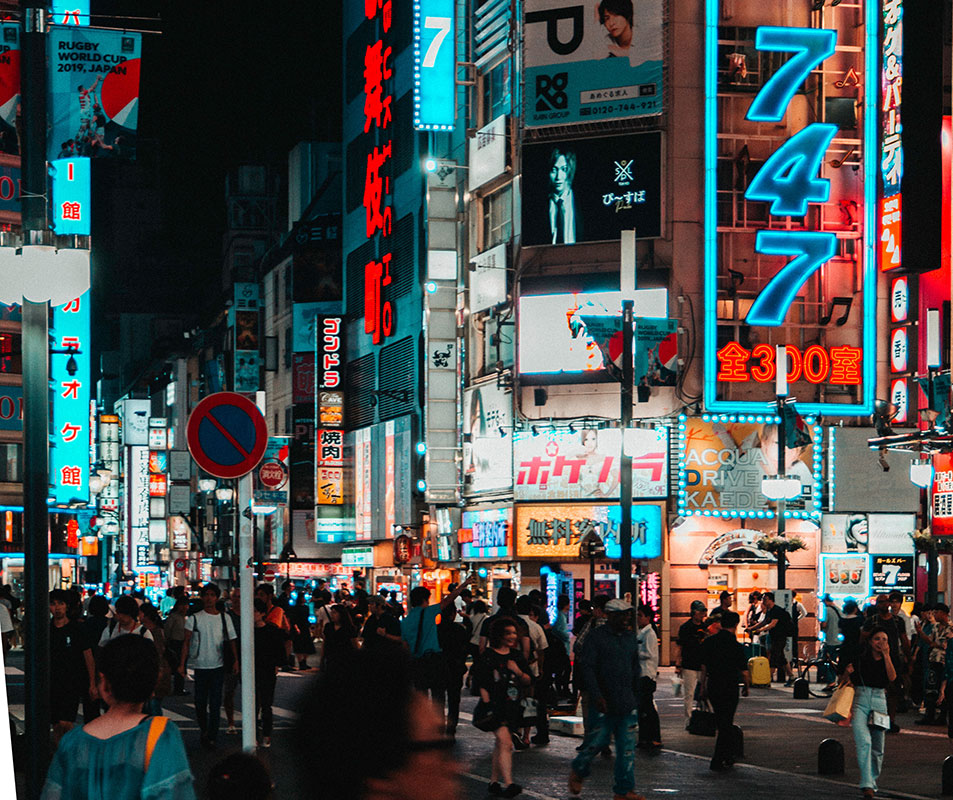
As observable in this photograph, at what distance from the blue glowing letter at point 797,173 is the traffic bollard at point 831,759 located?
2527cm

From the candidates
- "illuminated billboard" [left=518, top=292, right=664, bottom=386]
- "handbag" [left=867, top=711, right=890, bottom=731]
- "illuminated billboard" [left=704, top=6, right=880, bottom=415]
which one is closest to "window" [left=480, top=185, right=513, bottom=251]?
"illuminated billboard" [left=518, top=292, right=664, bottom=386]

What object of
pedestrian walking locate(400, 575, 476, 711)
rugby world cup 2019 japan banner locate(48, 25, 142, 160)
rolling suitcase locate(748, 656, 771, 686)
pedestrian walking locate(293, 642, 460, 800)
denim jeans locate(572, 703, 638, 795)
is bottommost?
rolling suitcase locate(748, 656, 771, 686)

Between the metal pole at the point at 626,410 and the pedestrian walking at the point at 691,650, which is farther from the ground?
the metal pole at the point at 626,410

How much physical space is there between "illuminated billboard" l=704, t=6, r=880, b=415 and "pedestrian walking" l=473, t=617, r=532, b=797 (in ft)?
85.4

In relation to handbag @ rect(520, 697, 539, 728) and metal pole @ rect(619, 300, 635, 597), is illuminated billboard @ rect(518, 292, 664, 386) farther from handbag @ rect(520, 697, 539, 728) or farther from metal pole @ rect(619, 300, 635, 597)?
handbag @ rect(520, 697, 539, 728)

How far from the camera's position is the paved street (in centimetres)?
1627

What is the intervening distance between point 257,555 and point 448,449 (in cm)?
3512

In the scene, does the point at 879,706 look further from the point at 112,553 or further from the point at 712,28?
the point at 112,553

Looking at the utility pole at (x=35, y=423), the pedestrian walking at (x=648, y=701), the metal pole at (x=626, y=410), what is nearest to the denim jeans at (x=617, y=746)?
the pedestrian walking at (x=648, y=701)

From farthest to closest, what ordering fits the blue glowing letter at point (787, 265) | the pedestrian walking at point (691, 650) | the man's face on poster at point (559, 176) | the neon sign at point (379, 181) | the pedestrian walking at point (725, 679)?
1. the neon sign at point (379, 181)
2. the man's face on poster at point (559, 176)
3. the blue glowing letter at point (787, 265)
4. the pedestrian walking at point (691, 650)
5. the pedestrian walking at point (725, 679)

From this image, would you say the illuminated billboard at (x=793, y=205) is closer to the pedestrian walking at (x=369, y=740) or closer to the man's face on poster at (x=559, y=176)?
the man's face on poster at (x=559, y=176)

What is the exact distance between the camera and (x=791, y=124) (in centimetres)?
4247

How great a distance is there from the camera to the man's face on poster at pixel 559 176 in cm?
4375

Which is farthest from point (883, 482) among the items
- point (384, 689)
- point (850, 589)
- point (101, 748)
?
point (384, 689)
